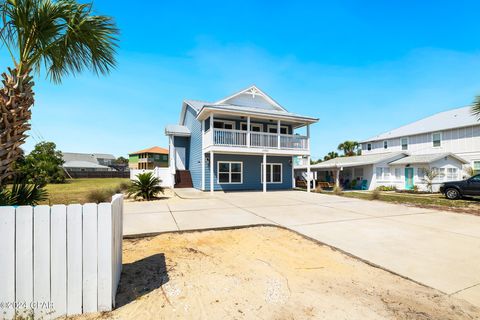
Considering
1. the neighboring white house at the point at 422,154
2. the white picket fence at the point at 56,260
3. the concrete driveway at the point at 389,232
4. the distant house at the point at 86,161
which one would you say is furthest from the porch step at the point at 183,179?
the distant house at the point at 86,161

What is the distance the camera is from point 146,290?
3.16 meters

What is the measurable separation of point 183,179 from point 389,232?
53.4 ft

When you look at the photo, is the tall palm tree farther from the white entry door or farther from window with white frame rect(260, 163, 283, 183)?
the white entry door

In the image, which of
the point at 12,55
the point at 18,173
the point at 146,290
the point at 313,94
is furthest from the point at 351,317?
the point at 313,94

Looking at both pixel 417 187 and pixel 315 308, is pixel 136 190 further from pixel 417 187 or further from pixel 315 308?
pixel 417 187

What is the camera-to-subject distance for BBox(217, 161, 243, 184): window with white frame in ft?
57.0

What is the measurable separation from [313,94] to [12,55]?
18.5m

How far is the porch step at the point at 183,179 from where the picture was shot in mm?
19656

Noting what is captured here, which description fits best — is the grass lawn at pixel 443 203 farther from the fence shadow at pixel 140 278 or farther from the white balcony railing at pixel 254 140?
the fence shadow at pixel 140 278

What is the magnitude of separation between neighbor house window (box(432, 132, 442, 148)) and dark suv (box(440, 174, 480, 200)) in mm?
12355

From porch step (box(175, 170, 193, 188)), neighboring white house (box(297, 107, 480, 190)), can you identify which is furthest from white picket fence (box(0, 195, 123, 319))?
neighboring white house (box(297, 107, 480, 190))

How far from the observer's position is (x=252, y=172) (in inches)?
723

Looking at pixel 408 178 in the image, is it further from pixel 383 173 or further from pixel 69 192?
pixel 69 192

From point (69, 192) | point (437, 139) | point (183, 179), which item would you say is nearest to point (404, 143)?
point (437, 139)
